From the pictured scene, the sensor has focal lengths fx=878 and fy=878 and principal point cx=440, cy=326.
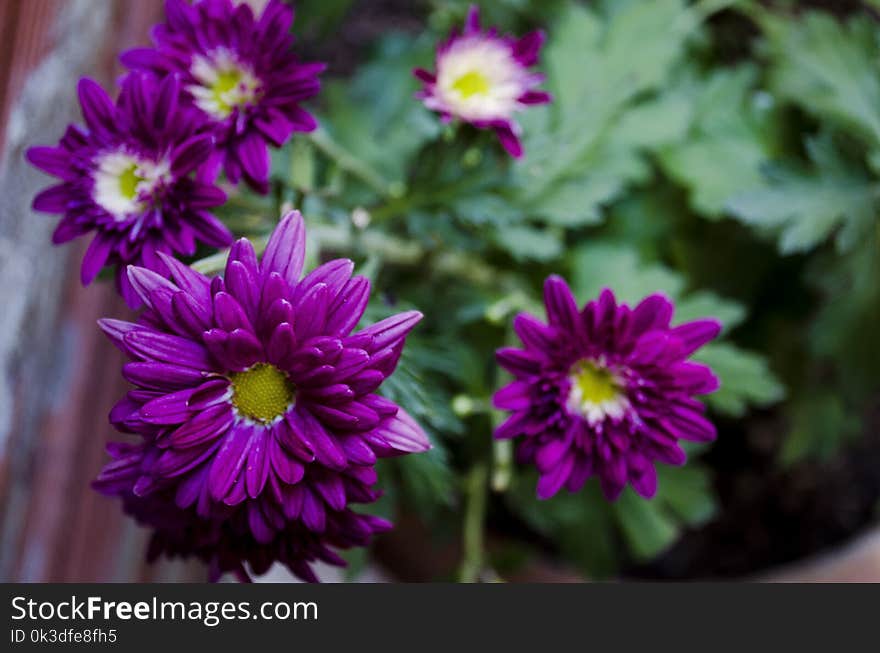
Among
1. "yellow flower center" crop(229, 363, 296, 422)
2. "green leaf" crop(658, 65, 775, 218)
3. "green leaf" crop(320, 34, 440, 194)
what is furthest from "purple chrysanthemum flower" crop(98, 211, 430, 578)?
"green leaf" crop(658, 65, 775, 218)

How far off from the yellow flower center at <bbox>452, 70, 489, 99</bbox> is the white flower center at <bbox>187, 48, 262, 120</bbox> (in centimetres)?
20

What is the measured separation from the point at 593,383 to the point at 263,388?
25cm

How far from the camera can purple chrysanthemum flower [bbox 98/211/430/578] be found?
0.52 metres

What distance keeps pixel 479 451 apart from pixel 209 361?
574 mm

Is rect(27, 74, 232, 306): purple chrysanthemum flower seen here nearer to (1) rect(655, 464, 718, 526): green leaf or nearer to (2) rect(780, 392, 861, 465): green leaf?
(1) rect(655, 464, 718, 526): green leaf

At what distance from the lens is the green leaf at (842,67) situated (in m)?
0.92

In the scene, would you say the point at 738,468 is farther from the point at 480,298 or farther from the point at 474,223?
the point at 474,223

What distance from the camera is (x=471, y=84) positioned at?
2.57 feet

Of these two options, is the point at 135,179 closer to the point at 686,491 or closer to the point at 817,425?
the point at 686,491

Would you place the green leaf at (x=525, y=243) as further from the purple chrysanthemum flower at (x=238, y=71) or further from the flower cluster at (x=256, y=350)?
the purple chrysanthemum flower at (x=238, y=71)

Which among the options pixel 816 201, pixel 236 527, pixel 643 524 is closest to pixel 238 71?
pixel 236 527

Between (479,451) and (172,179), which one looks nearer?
(172,179)

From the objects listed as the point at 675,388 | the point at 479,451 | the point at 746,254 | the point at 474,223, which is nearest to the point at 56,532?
the point at 479,451

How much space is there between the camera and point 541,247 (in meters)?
0.92
